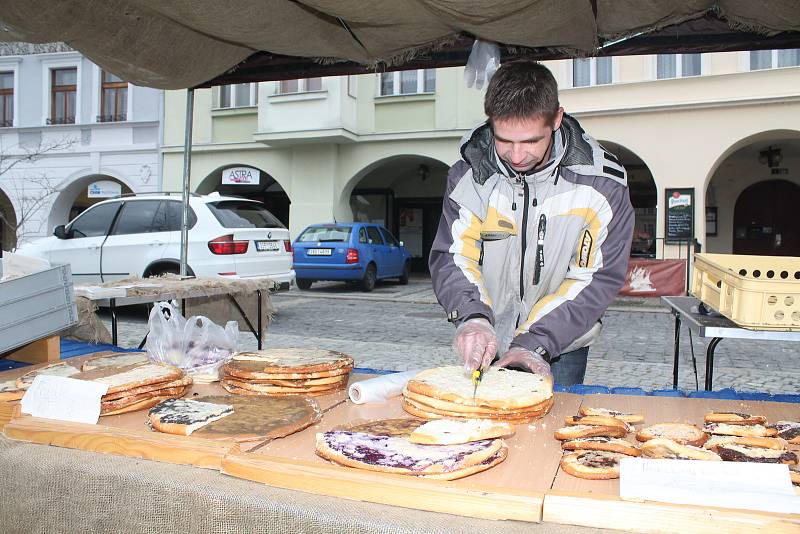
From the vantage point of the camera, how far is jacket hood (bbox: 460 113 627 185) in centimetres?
233

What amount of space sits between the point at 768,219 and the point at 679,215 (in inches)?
191

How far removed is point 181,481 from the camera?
4.23 feet

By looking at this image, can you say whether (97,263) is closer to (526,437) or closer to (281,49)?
(281,49)

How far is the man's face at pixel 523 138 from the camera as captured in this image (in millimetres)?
2057

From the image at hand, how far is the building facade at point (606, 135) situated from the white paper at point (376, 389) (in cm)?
1415

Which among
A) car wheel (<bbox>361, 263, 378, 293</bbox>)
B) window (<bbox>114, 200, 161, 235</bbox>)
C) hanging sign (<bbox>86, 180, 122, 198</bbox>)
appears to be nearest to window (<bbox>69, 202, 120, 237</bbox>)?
window (<bbox>114, 200, 161, 235</bbox>)

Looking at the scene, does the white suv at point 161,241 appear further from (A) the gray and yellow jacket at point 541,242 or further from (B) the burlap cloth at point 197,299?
(A) the gray and yellow jacket at point 541,242

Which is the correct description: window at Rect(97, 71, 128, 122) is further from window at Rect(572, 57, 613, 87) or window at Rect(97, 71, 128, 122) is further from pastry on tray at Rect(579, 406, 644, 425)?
pastry on tray at Rect(579, 406, 644, 425)

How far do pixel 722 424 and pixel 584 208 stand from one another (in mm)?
966

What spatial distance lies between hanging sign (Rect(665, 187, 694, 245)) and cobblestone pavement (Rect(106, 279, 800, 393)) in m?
1.98

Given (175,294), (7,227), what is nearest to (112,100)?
(7,227)

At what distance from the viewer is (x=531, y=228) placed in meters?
2.39

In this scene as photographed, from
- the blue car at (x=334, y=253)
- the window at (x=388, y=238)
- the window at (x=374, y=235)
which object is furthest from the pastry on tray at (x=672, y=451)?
the window at (x=388, y=238)

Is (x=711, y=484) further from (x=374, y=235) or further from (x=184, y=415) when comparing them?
(x=374, y=235)
